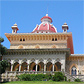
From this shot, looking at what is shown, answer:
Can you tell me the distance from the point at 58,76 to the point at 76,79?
2.87 meters

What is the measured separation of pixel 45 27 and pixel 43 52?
10680 millimetres

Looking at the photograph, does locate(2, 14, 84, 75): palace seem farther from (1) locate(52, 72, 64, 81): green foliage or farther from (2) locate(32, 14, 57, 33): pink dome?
(1) locate(52, 72, 64, 81): green foliage

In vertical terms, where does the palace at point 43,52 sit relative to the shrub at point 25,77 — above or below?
above

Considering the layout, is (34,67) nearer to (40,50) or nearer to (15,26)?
(40,50)

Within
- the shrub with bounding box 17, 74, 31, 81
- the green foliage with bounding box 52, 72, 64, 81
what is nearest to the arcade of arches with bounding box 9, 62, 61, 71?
the shrub with bounding box 17, 74, 31, 81

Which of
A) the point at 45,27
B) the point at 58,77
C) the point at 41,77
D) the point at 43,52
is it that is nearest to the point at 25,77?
the point at 41,77

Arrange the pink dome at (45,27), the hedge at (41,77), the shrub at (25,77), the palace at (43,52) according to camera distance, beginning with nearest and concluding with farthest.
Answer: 1. the hedge at (41,77)
2. the shrub at (25,77)
3. the palace at (43,52)
4. the pink dome at (45,27)

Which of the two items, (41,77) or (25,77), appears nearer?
(25,77)

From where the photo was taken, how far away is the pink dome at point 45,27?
49.0 meters

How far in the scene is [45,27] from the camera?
50094 mm

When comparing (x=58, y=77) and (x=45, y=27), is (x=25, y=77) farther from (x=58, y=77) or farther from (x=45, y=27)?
(x=45, y=27)

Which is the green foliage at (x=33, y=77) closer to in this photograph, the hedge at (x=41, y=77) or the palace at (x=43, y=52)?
the hedge at (x=41, y=77)

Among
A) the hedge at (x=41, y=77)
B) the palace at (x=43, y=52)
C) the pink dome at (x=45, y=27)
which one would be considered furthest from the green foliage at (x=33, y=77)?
the pink dome at (x=45, y=27)

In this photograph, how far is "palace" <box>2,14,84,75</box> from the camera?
40.4 metres
